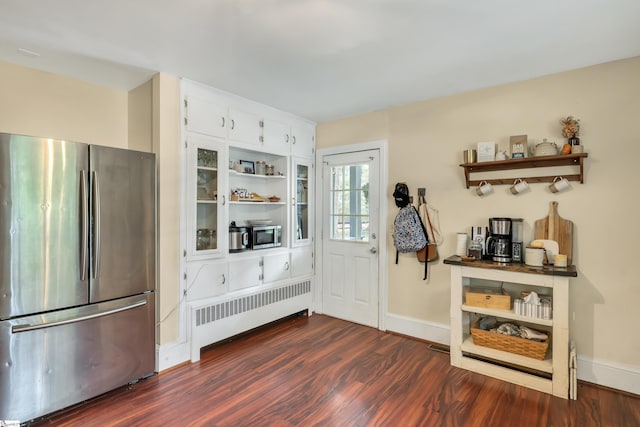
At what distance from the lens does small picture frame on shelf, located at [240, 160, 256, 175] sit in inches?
142

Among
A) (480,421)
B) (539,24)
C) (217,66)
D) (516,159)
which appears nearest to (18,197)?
(217,66)

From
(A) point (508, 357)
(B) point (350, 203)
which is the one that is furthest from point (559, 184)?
(B) point (350, 203)

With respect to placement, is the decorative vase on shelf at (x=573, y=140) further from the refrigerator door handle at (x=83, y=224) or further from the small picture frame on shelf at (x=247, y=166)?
the refrigerator door handle at (x=83, y=224)

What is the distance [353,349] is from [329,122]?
8.95 ft

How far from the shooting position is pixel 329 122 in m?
4.11

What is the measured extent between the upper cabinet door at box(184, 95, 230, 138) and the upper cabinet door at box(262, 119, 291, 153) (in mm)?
520

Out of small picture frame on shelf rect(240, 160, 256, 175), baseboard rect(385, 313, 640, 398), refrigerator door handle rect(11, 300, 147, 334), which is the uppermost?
small picture frame on shelf rect(240, 160, 256, 175)

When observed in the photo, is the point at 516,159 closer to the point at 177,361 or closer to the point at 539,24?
the point at 539,24

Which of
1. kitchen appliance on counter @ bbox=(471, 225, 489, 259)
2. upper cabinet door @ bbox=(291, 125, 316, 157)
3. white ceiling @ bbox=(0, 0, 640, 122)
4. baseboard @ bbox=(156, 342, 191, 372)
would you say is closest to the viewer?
white ceiling @ bbox=(0, 0, 640, 122)

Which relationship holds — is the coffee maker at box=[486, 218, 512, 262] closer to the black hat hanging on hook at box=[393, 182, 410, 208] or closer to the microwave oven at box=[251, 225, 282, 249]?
the black hat hanging on hook at box=[393, 182, 410, 208]

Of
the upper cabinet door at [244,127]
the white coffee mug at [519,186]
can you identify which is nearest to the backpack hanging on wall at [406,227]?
the white coffee mug at [519,186]

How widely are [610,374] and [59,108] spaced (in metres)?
4.94

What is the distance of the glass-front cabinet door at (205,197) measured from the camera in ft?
9.48

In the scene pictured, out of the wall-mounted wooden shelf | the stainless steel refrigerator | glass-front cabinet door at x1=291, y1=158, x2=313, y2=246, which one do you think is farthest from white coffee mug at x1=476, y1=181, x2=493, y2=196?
the stainless steel refrigerator
